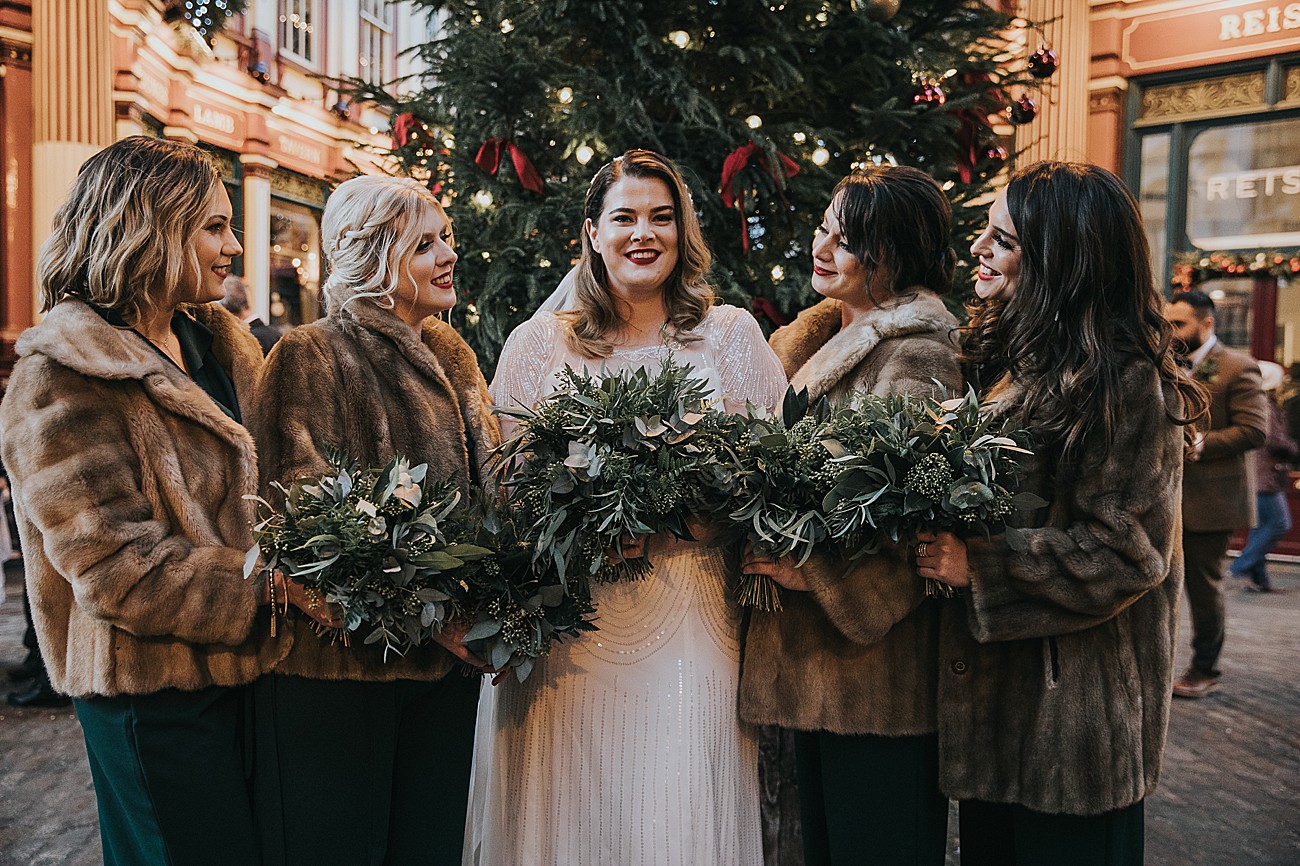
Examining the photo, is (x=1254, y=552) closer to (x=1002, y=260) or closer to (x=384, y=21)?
(x=1002, y=260)

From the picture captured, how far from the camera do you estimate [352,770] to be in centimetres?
204

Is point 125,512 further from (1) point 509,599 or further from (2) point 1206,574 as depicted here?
(2) point 1206,574

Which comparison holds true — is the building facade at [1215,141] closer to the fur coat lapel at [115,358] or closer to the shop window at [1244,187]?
the shop window at [1244,187]

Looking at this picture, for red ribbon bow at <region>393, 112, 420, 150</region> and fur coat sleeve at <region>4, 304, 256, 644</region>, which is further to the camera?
red ribbon bow at <region>393, 112, 420, 150</region>

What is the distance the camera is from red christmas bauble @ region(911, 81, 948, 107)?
3.66 m

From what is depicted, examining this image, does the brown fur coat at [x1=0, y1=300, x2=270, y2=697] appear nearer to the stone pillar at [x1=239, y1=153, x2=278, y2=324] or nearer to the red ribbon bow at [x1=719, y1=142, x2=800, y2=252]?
the red ribbon bow at [x1=719, y1=142, x2=800, y2=252]

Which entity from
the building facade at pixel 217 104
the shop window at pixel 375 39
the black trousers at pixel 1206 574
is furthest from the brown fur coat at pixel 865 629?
the shop window at pixel 375 39

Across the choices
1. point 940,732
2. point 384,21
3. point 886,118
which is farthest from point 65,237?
point 384,21

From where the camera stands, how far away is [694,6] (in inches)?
148

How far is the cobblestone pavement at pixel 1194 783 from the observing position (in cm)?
361

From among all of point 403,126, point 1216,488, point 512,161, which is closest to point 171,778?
point 512,161

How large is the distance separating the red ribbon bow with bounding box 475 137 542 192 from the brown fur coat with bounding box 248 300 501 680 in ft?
5.50

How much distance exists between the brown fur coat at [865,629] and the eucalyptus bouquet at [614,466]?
298mm

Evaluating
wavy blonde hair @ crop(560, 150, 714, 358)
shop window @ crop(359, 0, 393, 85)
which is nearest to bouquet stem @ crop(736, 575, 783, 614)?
wavy blonde hair @ crop(560, 150, 714, 358)
